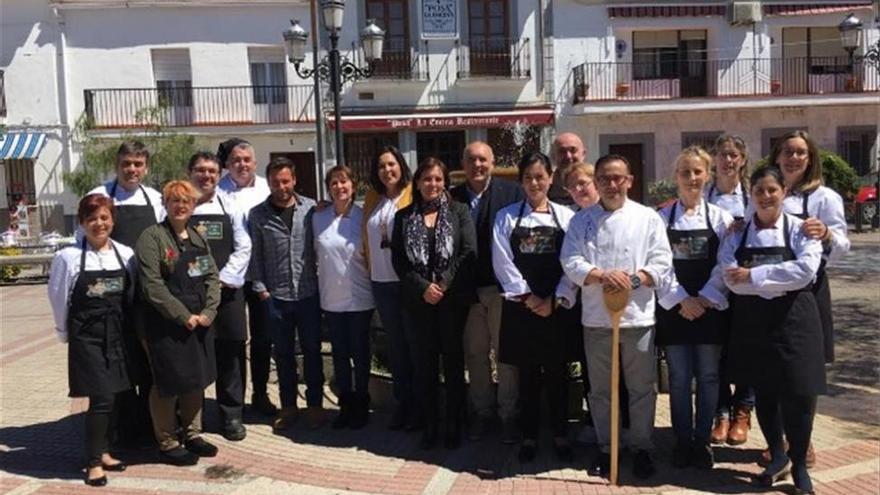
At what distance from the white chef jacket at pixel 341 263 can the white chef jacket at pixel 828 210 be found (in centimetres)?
279

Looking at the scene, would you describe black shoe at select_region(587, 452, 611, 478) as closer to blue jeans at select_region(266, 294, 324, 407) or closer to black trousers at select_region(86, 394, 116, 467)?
blue jeans at select_region(266, 294, 324, 407)

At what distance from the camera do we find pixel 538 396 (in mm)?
4781

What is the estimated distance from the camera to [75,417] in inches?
236

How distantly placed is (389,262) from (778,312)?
2475 millimetres

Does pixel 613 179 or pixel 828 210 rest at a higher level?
pixel 613 179

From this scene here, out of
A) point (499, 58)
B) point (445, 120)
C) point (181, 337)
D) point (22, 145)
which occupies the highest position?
point (499, 58)

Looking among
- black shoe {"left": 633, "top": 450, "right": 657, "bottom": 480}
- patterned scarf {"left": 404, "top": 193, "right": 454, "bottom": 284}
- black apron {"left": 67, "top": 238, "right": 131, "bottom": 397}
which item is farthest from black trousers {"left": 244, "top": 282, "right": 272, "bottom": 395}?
black shoe {"left": 633, "top": 450, "right": 657, "bottom": 480}

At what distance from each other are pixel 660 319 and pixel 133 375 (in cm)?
331

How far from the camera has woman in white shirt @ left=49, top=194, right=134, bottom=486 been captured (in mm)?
4594

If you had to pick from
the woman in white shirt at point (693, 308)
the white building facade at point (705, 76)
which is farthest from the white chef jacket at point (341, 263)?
the white building facade at point (705, 76)

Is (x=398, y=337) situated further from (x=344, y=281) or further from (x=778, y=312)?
(x=778, y=312)

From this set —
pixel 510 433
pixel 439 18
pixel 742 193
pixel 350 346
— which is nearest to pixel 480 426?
pixel 510 433

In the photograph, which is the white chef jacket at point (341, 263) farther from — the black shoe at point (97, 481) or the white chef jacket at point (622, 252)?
the black shoe at point (97, 481)

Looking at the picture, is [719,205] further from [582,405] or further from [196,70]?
[196,70]
